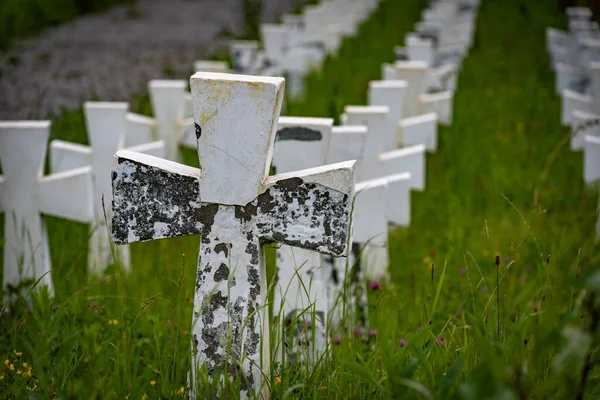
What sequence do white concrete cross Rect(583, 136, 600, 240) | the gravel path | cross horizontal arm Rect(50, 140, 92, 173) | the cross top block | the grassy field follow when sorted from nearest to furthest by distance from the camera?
the grassy field < the cross top block < cross horizontal arm Rect(50, 140, 92, 173) < white concrete cross Rect(583, 136, 600, 240) < the gravel path

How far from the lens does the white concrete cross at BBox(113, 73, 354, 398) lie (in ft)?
6.88

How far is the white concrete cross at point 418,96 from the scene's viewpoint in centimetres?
618

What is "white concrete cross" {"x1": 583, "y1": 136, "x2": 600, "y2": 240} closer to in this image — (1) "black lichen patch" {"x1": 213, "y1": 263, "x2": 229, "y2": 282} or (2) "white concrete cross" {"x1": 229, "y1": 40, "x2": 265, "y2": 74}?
(2) "white concrete cross" {"x1": 229, "y1": 40, "x2": 265, "y2": 74}

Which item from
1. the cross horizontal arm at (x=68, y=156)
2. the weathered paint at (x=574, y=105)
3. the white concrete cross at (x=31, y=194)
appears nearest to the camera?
the white concrete cross at (x=31, y=194)

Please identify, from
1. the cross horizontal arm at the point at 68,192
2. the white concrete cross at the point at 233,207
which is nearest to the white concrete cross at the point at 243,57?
the cross horizontal arm at the point at 68,192

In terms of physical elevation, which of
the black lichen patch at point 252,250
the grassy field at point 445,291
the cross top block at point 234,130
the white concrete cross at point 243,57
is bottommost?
the grassy field at point 445,291

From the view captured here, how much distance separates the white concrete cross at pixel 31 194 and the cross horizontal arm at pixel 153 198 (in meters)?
1.16

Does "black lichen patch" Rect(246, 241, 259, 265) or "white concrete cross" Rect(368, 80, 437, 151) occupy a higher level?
"black lichen patch" Rect(246, 241, 259, 265)

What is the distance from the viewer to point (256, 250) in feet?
7.28

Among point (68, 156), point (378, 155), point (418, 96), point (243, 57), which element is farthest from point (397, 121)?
point (68, 156)

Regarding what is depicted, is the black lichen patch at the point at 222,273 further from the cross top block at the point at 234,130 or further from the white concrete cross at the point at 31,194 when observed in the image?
the white concrete cross at the point at 31,194

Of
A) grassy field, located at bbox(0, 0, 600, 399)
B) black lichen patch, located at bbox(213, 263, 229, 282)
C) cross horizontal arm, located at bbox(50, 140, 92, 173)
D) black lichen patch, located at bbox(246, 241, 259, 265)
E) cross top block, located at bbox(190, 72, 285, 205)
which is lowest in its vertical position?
grassy field, located at bbox(0, 0, 600, 399)

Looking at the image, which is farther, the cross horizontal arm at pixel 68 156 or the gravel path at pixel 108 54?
the gravel path at pixel 108 54

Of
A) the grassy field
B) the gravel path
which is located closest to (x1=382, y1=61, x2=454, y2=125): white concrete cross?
the grassy field
